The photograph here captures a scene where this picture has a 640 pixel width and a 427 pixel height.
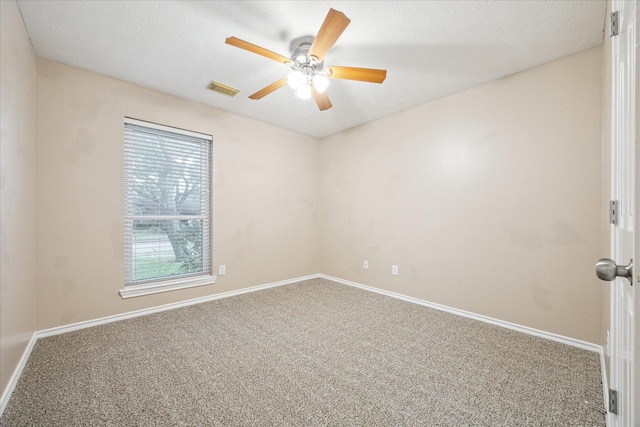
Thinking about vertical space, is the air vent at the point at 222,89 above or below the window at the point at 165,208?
above

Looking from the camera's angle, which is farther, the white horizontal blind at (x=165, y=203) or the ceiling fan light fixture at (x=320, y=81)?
the white horizontal blind at (x=165, y=203)

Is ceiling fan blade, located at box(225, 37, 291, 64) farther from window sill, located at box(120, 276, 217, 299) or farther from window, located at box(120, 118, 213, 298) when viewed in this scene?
window sill, located at box(120, 276, 217, 299)

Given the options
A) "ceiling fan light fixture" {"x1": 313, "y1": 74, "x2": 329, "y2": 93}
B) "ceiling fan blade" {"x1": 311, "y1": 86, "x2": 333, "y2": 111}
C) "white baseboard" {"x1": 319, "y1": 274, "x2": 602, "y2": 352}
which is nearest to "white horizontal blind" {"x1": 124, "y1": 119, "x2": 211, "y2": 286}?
"ceiling fan blade" {"x1": 311, "y1": 86, "x2": 333, "y2": 111}

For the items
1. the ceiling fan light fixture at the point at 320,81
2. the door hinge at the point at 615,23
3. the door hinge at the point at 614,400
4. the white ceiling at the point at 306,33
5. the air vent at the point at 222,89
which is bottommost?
the door hinge at the point at 614,400

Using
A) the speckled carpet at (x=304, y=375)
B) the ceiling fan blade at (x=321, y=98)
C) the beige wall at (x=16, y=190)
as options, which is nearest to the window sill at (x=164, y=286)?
the speckled carpet at (x=304, y=375)

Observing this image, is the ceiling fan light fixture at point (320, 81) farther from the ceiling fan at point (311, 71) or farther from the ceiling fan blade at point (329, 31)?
the ceiling fan blade at point (329, 31)

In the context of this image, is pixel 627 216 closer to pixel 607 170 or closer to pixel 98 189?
pixel 607 170

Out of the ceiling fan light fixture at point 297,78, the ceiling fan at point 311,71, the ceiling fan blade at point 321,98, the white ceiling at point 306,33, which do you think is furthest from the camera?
the ceiling fan blade at point 321,98

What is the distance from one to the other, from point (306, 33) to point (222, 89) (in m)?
1.31

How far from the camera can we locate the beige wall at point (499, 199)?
222 centimetres

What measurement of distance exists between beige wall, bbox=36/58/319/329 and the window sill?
0.06 m

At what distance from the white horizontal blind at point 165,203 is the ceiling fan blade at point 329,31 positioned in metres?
2.12

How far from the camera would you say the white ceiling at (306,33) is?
180 centimetres

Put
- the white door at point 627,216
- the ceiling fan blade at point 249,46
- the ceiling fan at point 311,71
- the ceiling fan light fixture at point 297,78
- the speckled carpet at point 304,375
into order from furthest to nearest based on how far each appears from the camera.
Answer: the ceiling fan light fixture at point 297,78 → the ceiling fan at point 311,71 → the ceiling fan blade at point 249,46 → the speckled carpet at point 304,375 → the white door at point 627,216
